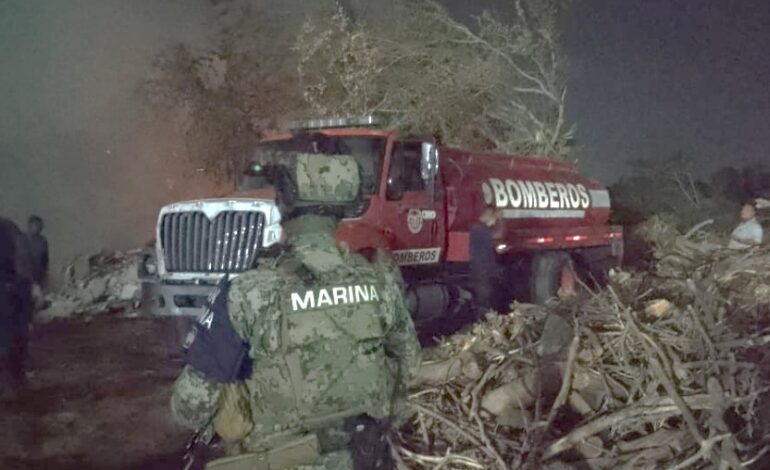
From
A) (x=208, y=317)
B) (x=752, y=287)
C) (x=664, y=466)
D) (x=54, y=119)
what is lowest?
(x=664, y=466)

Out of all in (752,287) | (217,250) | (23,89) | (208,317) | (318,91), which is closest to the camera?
(208,317)

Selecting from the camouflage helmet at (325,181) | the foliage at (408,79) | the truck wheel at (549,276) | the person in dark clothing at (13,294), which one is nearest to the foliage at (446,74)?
the foliage at (408,79)

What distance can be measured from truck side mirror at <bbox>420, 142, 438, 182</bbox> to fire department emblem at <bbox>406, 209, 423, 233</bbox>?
38cm

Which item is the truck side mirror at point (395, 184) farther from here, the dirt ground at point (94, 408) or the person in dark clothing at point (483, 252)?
the dirt ground at point (94, 408)

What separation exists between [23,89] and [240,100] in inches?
201

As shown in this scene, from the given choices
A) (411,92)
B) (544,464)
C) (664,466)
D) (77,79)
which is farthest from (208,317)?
(77,79)

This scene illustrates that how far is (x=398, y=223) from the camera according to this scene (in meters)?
9.06

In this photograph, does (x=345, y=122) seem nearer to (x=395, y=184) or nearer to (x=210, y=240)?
(x=395, y=184)

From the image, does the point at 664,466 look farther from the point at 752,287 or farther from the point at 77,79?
the point at 77,79

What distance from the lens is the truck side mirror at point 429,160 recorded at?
9227 mm

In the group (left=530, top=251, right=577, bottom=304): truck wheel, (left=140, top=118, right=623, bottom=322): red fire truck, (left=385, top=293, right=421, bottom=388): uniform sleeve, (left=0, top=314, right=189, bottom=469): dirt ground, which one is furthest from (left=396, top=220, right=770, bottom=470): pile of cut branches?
(left=530, top=251, right=577, bottom=304): truck wheel

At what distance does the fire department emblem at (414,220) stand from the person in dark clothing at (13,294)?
350cm

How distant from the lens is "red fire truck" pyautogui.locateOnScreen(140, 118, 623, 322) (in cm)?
873

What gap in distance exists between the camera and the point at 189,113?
22391mm
